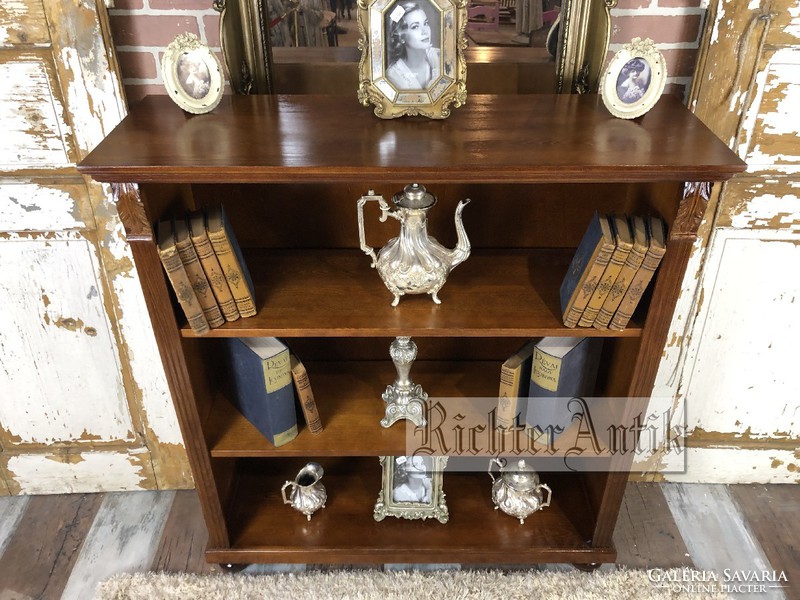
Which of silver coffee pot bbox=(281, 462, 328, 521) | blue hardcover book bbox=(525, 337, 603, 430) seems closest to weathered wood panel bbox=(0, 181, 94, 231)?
silver coffee pot bbox=(281, 462, 328, 521)

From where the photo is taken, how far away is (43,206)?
61.2 inches

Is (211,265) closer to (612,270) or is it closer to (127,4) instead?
(127,4)

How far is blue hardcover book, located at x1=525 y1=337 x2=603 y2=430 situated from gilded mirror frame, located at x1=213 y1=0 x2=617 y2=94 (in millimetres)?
556

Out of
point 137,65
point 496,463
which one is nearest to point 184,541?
point 496,463

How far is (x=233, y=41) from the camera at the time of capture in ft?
4.47

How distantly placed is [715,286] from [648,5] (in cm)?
71

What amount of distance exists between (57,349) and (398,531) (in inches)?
40.1

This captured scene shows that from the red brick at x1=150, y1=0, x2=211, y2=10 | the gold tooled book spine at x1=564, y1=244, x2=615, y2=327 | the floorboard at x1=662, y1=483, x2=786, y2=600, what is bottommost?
the floorboard at x1=662, y1=483, x2=786, y2=600

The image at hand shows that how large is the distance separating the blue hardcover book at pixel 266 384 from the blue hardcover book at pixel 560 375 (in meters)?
0.57

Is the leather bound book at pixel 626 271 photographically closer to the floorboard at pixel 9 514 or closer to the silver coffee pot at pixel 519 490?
the silver coffee pot at pixel 519 490

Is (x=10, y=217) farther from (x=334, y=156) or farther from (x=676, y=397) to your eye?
(x=676, y=397)

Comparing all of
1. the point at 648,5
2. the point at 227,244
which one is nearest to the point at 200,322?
the point at 227,244

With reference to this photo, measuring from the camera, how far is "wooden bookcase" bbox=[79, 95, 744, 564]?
1154mm

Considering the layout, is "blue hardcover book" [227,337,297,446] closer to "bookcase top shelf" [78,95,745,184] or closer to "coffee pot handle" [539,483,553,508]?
"bookcase top shelf" [78,95,745,184]
